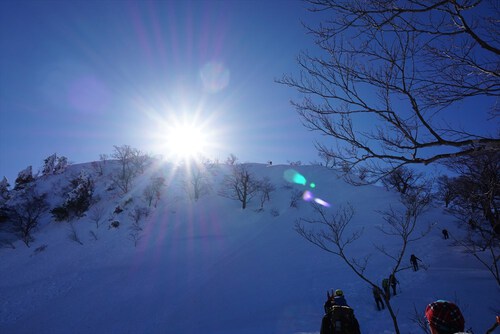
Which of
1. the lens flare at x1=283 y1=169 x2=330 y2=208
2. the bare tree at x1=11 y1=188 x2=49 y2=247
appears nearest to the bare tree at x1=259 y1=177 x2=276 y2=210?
the lens flare at x1=283 y1=169 x2=330 y2=208

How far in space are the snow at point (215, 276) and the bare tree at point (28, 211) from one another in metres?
1.25

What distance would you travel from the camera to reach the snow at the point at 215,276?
1244 cm

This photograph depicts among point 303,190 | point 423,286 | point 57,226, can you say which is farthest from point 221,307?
point 57,226

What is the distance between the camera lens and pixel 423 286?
13.4 meters

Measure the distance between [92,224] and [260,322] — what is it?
83.4 feet

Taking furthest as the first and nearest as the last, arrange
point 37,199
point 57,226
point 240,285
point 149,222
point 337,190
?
point 37,199, point 337,190, point 57,226, point 149,222, point 240,285

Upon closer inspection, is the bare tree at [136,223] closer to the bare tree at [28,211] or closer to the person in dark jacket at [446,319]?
the bare tree at [28,211]

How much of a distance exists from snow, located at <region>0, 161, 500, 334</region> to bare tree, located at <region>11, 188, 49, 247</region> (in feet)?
4.09

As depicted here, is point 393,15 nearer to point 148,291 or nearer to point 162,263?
point 148,291

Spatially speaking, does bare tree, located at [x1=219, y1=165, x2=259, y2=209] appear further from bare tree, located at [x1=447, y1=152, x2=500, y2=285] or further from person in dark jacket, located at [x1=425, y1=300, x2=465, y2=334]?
person in dark jacket, located at [x1=425, y1=300, x2=465, y2=334]

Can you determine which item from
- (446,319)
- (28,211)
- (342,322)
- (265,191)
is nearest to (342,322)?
(342,322)

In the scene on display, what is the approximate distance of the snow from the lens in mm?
12438

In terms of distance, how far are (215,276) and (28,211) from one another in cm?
2968

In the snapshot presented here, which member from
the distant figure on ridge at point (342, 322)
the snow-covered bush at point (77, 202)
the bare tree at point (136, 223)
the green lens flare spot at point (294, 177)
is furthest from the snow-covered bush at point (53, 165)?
the distant figure on ridge at point (342, 322)
